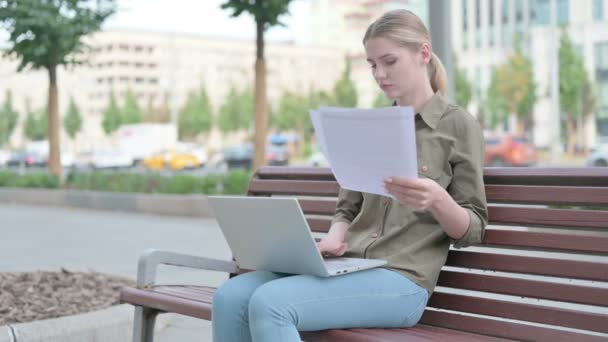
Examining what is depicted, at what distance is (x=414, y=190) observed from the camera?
7.60ft

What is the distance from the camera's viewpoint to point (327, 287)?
2508 millimetres

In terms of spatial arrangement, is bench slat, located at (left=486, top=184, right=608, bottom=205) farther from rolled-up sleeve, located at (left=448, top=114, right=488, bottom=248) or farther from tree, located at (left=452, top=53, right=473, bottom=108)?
tree, located at (left=452, top=53, right=473, bottom=108)

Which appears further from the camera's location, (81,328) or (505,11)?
A: (505,11)

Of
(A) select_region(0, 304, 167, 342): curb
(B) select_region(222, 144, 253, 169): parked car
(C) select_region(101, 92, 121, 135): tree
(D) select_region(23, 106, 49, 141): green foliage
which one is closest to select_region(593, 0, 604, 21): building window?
(B) select_region(222, 144, 253, 169): parked car

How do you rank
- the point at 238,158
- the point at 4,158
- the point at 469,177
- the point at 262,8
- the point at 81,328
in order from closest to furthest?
the point at 469,177, the point at 81,328, the point at 262,8, the point at 238,158, the point at 4,158

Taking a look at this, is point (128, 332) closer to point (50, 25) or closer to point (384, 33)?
point (384, 33)

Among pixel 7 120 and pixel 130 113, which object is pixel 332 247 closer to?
pixel 7 120

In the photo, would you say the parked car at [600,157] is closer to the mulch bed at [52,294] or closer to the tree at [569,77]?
the tree at [569,77]

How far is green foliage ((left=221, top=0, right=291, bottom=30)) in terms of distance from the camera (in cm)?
1244

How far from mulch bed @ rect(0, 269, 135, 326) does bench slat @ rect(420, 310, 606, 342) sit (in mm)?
2239

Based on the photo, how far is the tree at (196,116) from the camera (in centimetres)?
6812

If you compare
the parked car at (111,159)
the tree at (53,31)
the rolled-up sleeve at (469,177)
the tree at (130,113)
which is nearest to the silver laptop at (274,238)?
the rolled-up sleeve at (469,177)

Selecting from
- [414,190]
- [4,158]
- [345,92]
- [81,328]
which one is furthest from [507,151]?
[4,158]

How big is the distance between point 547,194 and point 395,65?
61 cm
